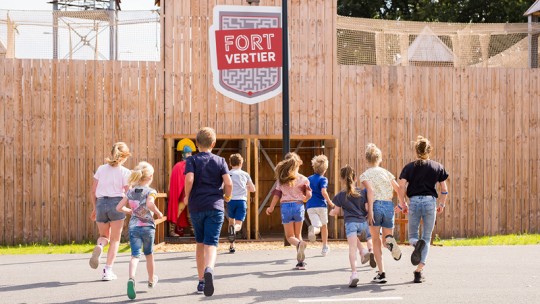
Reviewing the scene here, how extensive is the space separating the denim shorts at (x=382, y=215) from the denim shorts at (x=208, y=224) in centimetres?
201

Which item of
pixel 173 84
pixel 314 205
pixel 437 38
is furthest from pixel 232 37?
pixel 314 205

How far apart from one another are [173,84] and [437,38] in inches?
216

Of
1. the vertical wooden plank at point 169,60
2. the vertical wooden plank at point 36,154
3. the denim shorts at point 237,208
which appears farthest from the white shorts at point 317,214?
the vertical wooden plank at point 36,154

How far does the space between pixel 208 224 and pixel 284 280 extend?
1.72 m

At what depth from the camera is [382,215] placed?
9.72 m

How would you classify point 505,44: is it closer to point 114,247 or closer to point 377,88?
point 377,88

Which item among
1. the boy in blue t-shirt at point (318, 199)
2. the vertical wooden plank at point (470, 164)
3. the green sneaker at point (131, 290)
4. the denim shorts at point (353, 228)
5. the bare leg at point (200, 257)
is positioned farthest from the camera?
the vertical wooden plank at point (470, 164)

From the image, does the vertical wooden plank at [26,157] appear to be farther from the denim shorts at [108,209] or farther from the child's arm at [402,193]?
the child's arm at [402,193]

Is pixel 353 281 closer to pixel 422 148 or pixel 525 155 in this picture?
pixel 422 148

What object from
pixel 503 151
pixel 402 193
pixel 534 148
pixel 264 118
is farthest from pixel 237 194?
pixel 534 148

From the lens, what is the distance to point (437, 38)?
1725cm

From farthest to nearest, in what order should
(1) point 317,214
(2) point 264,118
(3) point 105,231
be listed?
(2) point 264,118
(1) point 317,214
(3) point 105,231

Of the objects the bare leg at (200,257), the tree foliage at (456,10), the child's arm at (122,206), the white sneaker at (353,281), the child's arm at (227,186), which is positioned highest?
the tree foliage at (456,10)

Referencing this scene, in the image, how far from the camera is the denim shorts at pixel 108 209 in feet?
33.0
